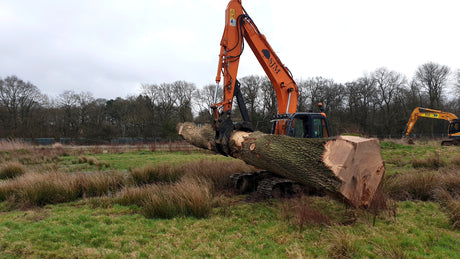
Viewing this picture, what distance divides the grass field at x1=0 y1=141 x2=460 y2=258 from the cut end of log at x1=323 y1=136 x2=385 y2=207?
0.49 meters

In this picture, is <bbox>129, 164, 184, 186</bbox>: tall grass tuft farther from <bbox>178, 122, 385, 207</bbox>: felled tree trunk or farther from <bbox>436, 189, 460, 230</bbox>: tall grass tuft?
<bbox>436, 189, 460, 230</bbox>: tall grass tuft

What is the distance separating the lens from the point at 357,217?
13.2 feet

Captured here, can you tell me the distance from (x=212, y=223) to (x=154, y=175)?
381cm

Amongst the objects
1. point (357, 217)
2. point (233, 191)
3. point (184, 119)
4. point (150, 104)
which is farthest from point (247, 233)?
point (150, 104)

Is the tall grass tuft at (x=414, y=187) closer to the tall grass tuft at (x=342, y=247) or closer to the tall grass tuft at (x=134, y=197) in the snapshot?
the tall grass tuft at (x=342, y=247)

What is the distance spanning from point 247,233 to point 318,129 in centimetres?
367

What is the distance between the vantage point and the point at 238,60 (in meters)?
7.27

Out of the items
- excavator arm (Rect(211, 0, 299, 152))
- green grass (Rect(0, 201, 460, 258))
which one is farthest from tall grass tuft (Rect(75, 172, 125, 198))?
excavator arm (Rect(211, 0, 299, 152))

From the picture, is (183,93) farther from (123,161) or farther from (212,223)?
(212,223)

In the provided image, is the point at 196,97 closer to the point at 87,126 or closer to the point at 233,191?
the point at 87,126

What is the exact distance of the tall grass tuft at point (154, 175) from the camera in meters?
7.05

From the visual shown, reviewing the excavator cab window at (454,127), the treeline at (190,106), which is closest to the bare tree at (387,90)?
the treeline at (190,106)

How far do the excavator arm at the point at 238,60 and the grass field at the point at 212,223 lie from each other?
2.12 meters

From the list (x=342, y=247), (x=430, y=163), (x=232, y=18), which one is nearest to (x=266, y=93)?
(x=430, y=163)
